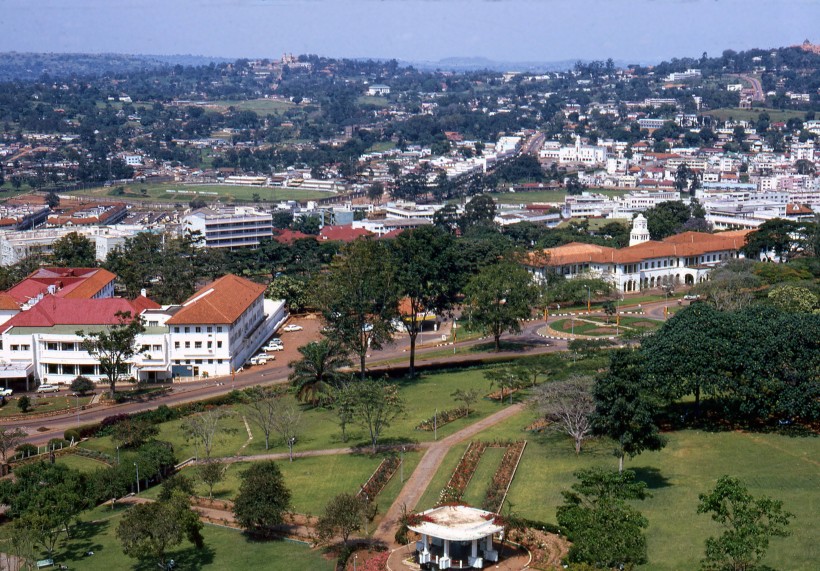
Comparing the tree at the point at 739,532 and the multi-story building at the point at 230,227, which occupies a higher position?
the tree at the point at 739,532

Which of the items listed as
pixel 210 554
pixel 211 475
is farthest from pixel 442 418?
pixel 210 554

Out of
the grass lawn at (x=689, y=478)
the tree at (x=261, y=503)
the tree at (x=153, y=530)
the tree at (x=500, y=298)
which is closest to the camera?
the tree at (x=153, y=530)

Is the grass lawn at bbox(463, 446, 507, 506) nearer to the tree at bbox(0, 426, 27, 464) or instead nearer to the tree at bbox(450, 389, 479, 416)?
the tree at bbox(450, 389, 479, 416)

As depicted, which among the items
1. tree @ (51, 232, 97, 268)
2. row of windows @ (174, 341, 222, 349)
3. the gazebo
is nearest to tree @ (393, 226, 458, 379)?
row of windows @ (174, 341, 222, 349)

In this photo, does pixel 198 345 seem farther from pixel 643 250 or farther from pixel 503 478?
pixel 643 250

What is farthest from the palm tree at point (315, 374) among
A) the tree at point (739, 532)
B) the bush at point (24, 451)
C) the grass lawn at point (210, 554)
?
the tree at point (739, 532)

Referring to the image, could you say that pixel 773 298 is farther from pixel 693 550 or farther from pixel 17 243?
pixel 17 243

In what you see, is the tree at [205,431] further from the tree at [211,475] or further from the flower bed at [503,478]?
the flower bed at [503,478]
